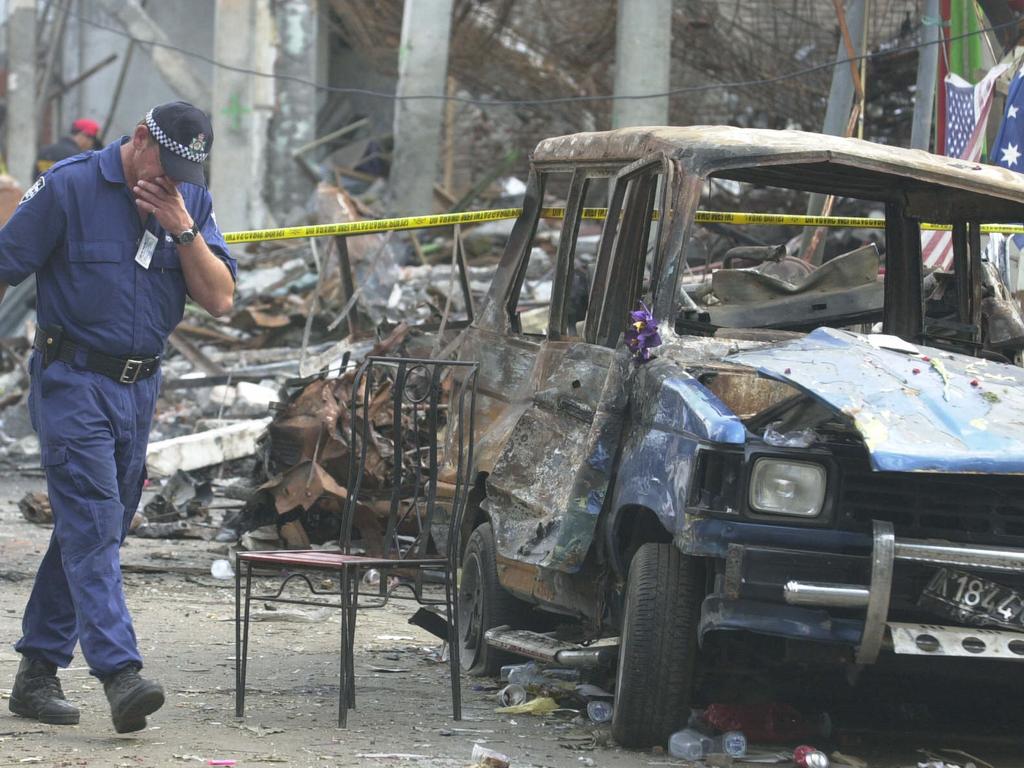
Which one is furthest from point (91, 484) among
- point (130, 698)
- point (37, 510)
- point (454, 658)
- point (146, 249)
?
point (37, 510)

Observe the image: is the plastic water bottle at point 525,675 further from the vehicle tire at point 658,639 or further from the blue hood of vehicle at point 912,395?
the blue hood of vehicle at point 912,395

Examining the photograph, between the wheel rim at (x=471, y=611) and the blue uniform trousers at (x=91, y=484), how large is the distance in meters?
1.73

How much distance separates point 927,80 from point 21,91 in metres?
16.3

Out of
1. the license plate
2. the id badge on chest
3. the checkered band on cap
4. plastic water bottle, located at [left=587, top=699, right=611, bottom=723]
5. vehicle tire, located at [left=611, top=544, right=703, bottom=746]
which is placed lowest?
plastic water bottle, located at [left=587, top=699, right=611, bottom=723]

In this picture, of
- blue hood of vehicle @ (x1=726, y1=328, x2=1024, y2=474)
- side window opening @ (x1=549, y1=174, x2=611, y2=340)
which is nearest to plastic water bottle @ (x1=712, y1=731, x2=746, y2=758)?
blue hood of vehicle @ (x1=726, y1=328, x2=1024, y2=474)

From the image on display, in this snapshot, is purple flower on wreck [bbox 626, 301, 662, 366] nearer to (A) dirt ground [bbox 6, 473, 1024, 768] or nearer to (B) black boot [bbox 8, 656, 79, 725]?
(A) dirt ground [bbox 6, 473, 1024, 768]

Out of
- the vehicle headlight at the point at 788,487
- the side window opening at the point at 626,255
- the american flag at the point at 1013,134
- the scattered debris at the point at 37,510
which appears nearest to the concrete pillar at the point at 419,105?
the scattered debris at the point at 37,510

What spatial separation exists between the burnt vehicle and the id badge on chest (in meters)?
1.48

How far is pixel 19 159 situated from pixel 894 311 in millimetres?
20303

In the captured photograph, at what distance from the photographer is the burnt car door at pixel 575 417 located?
5293 millimetres

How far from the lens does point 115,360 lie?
5109 millimetres

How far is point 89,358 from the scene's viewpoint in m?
5.08

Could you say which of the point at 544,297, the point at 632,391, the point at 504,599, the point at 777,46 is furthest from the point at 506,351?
the point at 777,46

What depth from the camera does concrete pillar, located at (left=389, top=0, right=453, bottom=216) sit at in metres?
18.4
